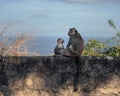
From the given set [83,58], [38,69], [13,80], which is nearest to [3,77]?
[13,80]

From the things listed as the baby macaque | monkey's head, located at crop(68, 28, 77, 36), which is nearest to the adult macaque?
monkey's head, located at crop(68, 28, 77, 36)

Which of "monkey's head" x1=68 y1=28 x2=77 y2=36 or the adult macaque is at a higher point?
"monkey's head" x1=68 y1=28 x2=77 y2=36

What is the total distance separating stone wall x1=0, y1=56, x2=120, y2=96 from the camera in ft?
22.6

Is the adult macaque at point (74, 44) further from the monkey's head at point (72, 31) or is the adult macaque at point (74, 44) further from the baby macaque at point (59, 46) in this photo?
the baby macaque at point (59, 46)

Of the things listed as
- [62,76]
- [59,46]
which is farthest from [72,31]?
[62,76]

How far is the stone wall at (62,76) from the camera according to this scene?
6902mm

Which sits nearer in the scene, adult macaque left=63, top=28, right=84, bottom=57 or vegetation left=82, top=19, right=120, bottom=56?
adult macaque left=63, top=28, right=84, bottom=57

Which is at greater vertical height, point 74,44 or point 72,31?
point 72,31

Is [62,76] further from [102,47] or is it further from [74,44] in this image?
[102,47]

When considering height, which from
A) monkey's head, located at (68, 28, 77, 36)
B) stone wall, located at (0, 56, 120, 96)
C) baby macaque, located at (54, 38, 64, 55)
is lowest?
stone wall, located at (0, 56, 120, 96)

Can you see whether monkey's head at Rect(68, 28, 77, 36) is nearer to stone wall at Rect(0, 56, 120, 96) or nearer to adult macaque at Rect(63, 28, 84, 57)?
adult macaque at Rect(63, 28, 84, 57)

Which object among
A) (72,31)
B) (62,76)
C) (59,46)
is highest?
(72,31)

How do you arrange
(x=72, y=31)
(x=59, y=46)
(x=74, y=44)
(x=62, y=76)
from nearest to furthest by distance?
(x=62, y=76) → (x=74, y=44) → (x=72, y=31) → (x=59, y=46)

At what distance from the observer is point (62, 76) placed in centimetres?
690
